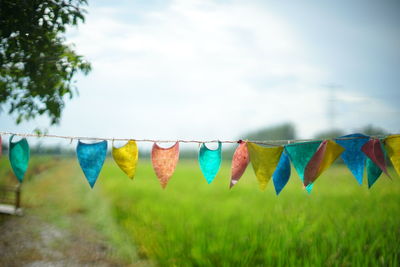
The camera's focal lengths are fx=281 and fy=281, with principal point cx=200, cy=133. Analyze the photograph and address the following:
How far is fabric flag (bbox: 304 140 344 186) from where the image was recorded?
228 cm

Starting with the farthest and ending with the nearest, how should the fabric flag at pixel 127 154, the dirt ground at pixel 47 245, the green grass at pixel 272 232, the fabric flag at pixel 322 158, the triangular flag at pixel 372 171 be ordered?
the dirt ground at pixel 47 245 < the green grass at pixel 272 232 < the triangular flag at pixel 372 171 < the fabric flag at pixel 127 154 < the fabric flag at pixel 322 158

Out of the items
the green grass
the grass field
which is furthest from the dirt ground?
the green grass

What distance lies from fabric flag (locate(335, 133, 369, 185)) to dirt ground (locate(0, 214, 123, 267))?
4.13 m

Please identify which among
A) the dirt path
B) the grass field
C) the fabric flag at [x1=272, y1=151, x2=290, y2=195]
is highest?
the fabric flag at [x1=272, y1=151, x2=290, y2=195]

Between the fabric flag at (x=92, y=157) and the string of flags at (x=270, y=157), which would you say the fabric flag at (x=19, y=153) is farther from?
the fabric flag at (x=92, y=157)

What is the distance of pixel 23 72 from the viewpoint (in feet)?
13.9

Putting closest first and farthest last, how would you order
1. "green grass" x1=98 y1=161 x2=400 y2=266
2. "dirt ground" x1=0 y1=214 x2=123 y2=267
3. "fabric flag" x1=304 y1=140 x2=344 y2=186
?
"fabric flag" x1=304 y1=140 x2=344 y2=186, "green grass" x1=98 y1=161 x2=400 y2=266, "dirt ground" x1=0 y1=214 x2=123 y2=267

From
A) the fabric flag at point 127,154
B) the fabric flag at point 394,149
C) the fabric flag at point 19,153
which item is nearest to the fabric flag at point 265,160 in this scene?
the fabric flag at point 394,149

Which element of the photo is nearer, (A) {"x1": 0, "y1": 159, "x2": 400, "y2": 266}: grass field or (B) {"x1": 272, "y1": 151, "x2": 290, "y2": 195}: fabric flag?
(B) {"x1": 272, "y1": 151, "x2": 290, "y2": 195}: fabric flag

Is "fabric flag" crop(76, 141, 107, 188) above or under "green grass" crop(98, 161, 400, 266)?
above

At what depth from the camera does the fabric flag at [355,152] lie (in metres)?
2.49

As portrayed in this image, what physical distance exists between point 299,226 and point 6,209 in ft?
23.8

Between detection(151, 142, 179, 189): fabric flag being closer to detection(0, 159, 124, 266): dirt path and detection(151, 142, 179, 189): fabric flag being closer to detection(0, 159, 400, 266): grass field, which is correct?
detection(0, 159, 400, 266): grass field

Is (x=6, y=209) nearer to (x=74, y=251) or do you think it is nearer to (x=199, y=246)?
(x=74, y=251)
